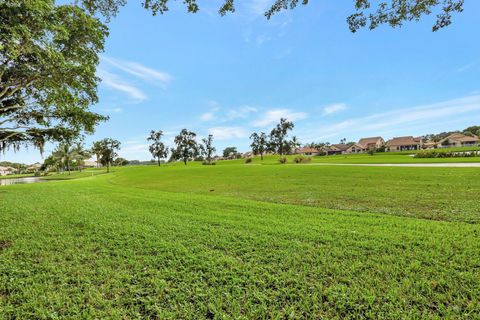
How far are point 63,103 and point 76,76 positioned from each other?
4.85 feet

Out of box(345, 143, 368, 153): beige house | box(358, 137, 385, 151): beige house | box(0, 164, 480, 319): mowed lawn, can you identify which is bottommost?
box(0, 164, 480, 319): mowed lawn

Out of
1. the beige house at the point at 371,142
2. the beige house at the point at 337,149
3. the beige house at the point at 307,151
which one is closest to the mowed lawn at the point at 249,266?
the beige house at the point at 371,142

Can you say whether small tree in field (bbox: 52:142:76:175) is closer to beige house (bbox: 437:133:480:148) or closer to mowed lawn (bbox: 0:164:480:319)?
mowed lawn (bbox: 0:164:480:319)

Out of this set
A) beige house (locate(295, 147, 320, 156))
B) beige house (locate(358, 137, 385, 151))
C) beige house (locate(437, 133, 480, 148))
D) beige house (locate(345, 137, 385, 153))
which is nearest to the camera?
beige house (locate(437, 133, 480, 148))

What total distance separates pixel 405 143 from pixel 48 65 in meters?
106

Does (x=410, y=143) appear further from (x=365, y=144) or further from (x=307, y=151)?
(x=307, y=151)

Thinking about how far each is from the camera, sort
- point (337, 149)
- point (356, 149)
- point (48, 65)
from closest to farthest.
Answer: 1. point (48, 65)
2. point (356, 149)
3. point (337, 149)

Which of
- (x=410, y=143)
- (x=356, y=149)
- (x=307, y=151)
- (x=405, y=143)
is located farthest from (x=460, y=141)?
(x=307, y=151)

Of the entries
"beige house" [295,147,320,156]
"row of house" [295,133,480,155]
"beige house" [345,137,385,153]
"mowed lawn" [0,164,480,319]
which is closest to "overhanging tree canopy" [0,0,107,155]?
"mowed lawn" [0,164,480,319]

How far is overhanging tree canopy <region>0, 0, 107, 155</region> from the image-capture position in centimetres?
575

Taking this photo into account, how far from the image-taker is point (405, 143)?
8781cm

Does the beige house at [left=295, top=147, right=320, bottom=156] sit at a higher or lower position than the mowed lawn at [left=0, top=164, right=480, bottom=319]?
higher

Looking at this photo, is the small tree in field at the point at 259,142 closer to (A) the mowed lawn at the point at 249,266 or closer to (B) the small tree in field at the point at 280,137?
(B) the small tree in field at the point at 280,137

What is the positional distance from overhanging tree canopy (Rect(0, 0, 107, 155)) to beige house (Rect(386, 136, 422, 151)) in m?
99.0
